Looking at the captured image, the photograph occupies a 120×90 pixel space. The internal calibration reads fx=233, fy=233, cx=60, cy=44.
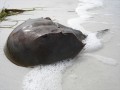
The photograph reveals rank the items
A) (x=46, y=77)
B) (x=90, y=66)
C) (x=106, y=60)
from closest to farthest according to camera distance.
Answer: (x=46, y=77), (x=90, y=66), (x=106, y=60)

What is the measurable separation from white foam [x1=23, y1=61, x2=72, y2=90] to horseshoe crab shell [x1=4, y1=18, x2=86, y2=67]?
0.10 metres

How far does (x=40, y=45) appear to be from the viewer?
3.53 meters

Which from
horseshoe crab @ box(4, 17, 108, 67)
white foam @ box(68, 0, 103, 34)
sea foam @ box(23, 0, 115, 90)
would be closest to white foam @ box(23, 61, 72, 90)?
sea foam @ box(23, 0, 115, 90)

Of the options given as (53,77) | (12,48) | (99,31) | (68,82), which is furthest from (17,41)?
(99,31)

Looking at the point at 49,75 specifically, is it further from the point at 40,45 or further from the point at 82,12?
the point at 82,12

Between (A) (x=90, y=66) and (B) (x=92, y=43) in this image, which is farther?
(B) (x=92, y=43)

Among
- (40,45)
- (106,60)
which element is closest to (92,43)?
(106,60)

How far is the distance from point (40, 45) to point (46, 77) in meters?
0.50

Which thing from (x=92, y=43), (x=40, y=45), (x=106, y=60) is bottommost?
(x=106, y=60)

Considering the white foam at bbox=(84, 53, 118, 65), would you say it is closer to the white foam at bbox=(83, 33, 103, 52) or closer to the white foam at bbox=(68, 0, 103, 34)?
the white foam at bbox=(83, 33, 103, 52)

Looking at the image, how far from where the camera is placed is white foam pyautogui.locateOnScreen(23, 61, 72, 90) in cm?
318

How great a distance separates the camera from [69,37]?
372 centimetres

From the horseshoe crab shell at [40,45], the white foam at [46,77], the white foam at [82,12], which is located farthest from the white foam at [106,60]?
the white foam at [82,12]

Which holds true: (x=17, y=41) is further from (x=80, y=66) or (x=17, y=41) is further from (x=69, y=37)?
(x=80, y=66)
